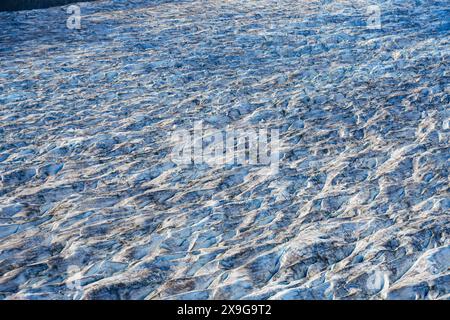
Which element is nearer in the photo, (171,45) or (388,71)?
(388,71)

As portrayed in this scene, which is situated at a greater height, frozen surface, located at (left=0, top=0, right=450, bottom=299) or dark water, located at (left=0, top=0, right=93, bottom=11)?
dark water, located at (left=0, top=0, right=93, bottom=11)

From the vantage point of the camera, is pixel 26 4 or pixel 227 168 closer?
pixel 227 168

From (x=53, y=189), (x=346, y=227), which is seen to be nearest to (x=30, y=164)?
(x=53, y=189)

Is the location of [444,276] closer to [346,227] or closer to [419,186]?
[346,227]

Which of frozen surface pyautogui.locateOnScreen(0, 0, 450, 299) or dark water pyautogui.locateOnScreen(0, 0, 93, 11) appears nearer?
frozen surface pyautogui.locateOnScreen(0, 0, 450, 299)

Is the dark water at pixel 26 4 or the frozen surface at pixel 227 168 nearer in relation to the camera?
the frozen surface at pixel 227 168

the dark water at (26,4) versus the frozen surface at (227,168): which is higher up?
the dark water at (26,4)

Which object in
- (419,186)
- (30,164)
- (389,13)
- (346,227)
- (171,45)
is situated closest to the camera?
(346,227)
